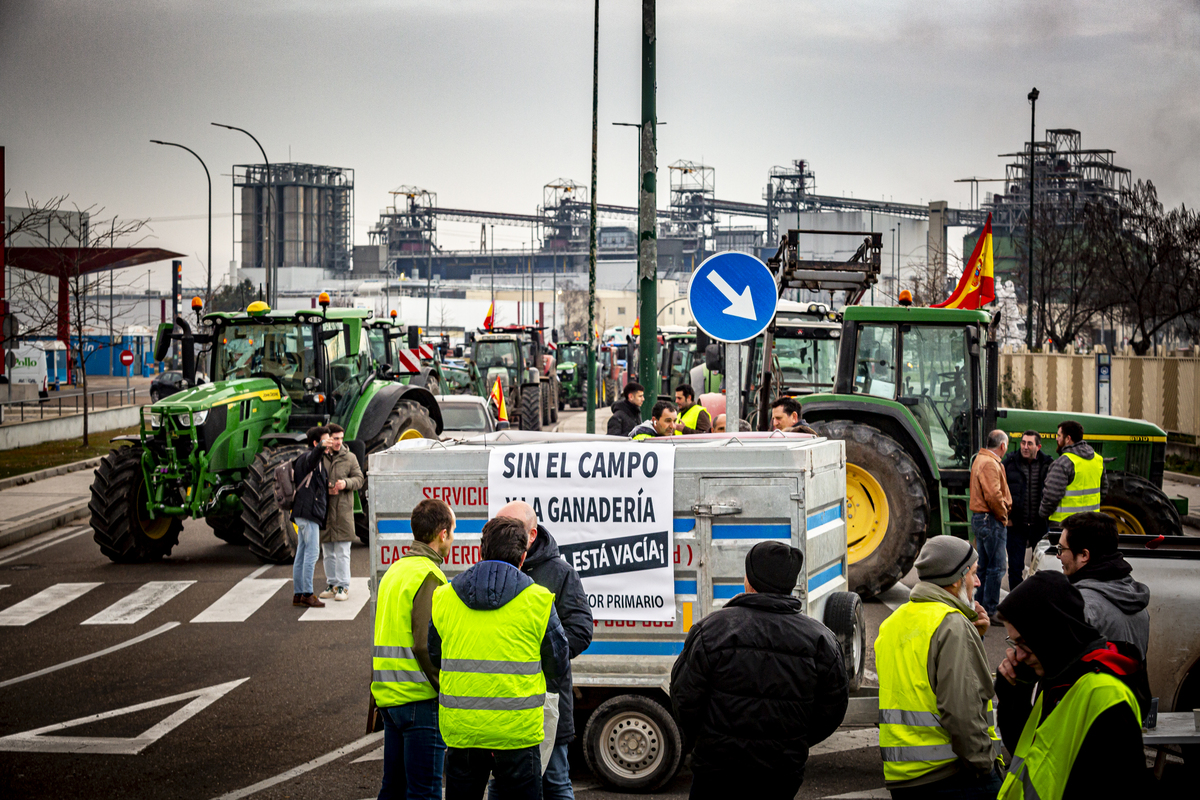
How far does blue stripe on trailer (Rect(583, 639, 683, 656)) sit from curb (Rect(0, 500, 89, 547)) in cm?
1264

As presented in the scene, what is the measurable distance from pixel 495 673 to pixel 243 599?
833 cm

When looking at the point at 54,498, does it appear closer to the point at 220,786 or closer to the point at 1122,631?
the point at 220,786

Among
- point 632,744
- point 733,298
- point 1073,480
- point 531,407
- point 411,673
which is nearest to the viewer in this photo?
point 411,673

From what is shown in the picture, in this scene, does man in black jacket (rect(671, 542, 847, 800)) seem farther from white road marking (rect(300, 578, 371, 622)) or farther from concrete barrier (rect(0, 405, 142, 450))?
concrete barrier (rect(0, 405, 142, 450))

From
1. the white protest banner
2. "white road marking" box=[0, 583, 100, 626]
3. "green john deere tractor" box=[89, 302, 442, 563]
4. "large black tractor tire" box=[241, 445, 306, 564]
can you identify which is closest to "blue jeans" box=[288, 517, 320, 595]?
"large black tractor tire" box=[241, 445, 306, 564]

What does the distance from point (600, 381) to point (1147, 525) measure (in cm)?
3468

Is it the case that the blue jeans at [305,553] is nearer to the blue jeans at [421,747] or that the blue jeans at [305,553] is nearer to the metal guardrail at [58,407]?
the blue jeans at [421,747]

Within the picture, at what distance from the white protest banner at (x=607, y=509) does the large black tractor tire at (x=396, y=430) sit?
8.72 meters

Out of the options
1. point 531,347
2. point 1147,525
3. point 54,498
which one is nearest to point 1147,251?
point 531,347

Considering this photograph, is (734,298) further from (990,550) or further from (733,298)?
(990,550)

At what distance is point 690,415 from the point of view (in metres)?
12.8

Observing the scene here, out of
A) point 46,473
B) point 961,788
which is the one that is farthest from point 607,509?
point 46,473

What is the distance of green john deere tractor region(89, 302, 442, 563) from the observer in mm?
14203

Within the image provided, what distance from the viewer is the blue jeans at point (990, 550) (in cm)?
1058
